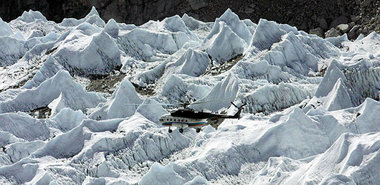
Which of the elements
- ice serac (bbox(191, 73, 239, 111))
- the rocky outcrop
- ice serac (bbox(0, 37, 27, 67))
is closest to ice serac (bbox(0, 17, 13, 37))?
ice serac (bbox(0, 37, 27, 67))

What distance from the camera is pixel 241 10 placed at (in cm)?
11206

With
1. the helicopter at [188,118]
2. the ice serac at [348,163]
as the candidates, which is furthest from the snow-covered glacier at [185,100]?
the helicopter at [188,118]

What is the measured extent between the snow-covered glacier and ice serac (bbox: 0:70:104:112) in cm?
11

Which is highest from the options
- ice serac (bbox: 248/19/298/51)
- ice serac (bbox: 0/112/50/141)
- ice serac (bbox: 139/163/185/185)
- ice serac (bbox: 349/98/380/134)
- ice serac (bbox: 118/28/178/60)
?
ice serac (bbox: 349/98/380/134)

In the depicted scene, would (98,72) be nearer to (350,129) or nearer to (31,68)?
(31,68)

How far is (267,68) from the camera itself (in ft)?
240

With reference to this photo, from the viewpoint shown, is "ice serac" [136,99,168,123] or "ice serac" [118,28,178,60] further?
"ice serac" [118,28,178,60]

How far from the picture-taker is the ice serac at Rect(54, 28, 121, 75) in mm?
83062

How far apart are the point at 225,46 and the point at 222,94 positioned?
12.3 meters

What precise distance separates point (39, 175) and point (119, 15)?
65.9 metres

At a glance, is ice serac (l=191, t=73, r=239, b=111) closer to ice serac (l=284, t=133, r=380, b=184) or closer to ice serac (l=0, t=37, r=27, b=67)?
ice serac (l=284, t=133, r=380, b=184)

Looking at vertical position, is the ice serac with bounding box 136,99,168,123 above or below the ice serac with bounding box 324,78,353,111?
below

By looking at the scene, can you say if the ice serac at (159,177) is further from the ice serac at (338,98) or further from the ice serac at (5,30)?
the ice serac at (5,30)

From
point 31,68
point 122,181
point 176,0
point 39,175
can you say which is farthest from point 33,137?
point 176,0
